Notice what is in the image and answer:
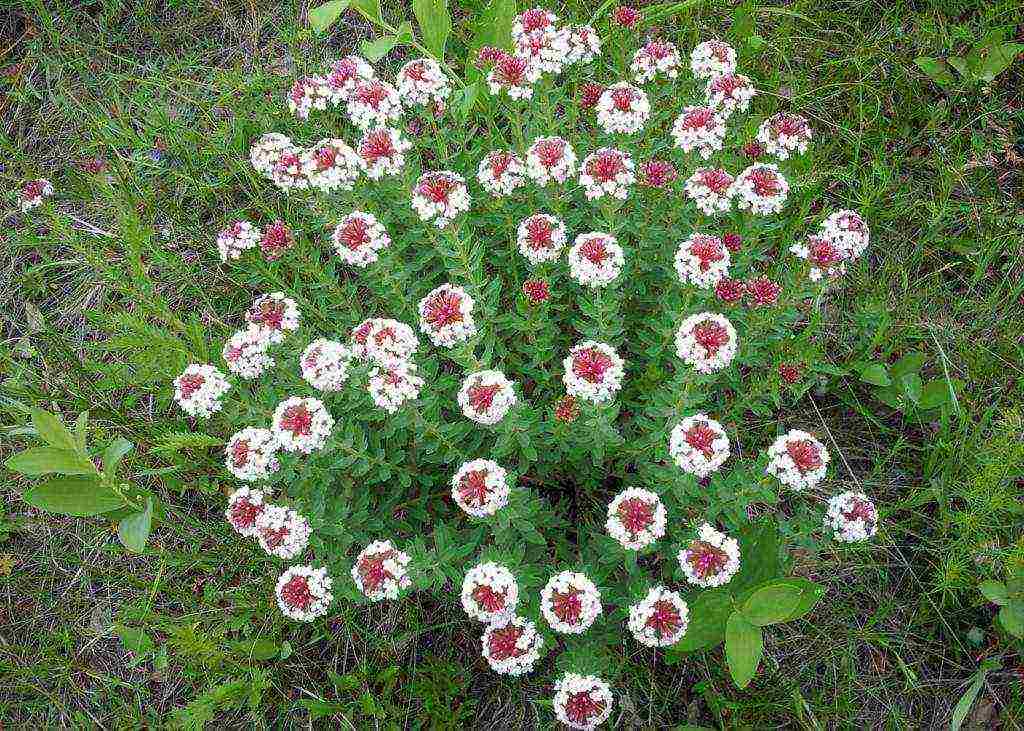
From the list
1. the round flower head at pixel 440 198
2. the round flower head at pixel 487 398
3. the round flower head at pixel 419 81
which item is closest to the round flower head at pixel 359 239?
the round flower head at pixel 440 198

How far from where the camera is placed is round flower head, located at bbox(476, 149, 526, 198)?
4789 millimetres

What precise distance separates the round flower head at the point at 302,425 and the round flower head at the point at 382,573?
71 cm

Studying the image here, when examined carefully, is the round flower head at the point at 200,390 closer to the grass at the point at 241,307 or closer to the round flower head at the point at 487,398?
the grass at the point at 241,307

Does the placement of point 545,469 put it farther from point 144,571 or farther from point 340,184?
point 144,571

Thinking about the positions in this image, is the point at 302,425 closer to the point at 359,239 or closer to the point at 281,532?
the point at 281,532

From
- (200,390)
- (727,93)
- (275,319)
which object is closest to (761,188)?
(727,93)

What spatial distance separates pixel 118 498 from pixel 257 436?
110cm

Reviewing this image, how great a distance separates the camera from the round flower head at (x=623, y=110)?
480 centimetres

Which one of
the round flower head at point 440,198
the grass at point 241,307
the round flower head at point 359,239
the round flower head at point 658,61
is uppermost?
the round flower head at point 658,61

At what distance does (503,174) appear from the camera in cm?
478

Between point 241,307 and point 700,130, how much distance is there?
3.98 meters

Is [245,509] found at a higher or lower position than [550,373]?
higher

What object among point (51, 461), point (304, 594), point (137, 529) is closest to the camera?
Answer: point (304, 594)

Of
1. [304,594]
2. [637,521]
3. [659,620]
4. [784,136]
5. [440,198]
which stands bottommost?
[659,620]
